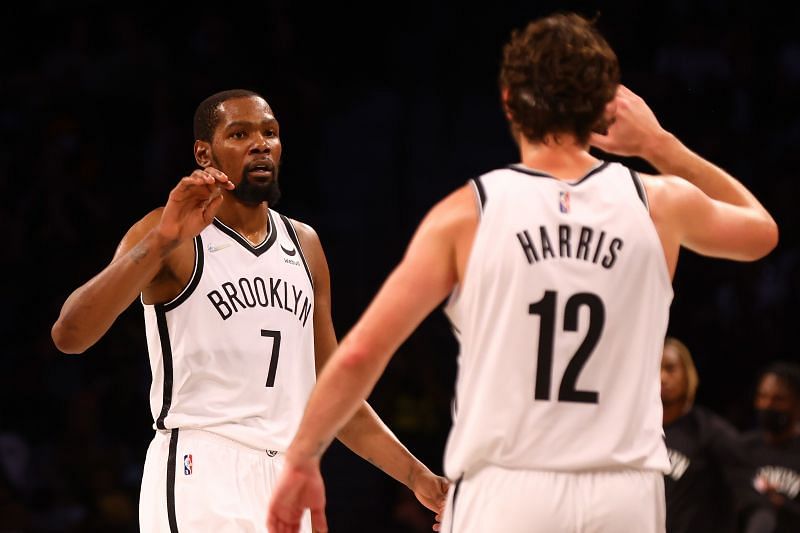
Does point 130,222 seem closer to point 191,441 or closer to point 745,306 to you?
point 745,306

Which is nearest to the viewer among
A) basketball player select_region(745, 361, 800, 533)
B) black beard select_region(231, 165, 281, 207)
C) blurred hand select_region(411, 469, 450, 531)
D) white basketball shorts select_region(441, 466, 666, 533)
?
white basketball shorts select_region(441, 466, 666, 533)

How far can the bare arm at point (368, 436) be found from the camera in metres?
4.33

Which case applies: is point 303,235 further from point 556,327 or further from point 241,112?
point 556,327

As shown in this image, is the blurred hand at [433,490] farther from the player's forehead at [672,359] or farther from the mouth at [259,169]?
the player's forehead at [672,359]

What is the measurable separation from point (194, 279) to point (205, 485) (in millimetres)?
735

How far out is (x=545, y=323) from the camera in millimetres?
3004

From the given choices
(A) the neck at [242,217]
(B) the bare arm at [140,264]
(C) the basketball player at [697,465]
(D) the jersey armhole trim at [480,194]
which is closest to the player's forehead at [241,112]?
(A) the neck at [242,217]

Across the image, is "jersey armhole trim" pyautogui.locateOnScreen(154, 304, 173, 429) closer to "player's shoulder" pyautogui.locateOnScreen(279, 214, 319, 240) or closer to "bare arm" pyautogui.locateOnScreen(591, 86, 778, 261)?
"player's shoulder" pyautogui.locateOnScreen(279, 214, 319, 240)

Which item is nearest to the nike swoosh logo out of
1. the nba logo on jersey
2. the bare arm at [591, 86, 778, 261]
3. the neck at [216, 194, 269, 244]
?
the neck at [216, 194, 269, 244]

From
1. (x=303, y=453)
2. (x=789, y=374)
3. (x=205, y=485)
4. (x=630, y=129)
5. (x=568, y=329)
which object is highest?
(x=630, y=129)

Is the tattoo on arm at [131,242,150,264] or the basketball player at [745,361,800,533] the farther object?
the basketball player at [745,361,800,533]

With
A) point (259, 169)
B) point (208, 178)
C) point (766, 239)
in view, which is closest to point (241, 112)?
point (259, 169)

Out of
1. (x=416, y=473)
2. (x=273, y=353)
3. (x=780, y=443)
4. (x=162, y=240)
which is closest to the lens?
(x=162, y=240)

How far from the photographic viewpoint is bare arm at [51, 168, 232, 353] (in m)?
4.00
